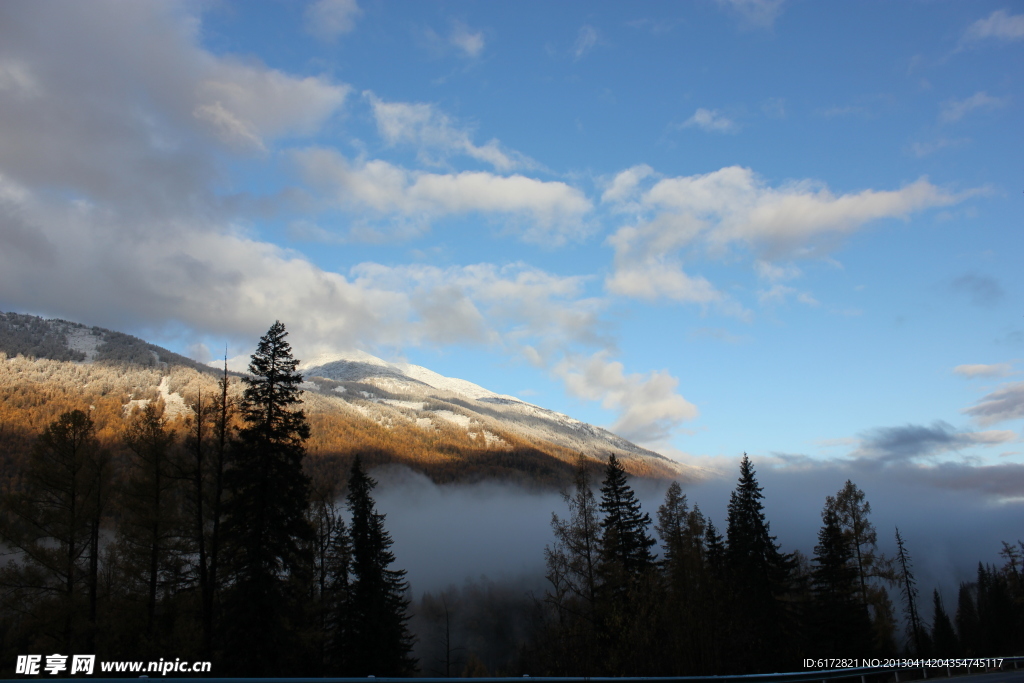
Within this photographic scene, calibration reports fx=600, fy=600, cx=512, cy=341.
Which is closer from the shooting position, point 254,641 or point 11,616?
point 254,641

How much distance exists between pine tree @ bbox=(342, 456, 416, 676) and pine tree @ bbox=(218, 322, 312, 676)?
23.0 feet

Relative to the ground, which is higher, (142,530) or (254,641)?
(142,530)

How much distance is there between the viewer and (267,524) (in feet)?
81.9

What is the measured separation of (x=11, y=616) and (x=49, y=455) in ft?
33.2

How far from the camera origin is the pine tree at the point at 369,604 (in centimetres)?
3384

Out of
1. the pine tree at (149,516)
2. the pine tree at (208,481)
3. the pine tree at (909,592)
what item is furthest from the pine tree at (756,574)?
the pine tree at (149,516)

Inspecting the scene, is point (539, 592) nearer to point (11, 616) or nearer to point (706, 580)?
point (706, 580)

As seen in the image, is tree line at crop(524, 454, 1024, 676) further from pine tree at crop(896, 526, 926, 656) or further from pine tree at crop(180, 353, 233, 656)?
pine tree at crop(180, 353, 233, 656)

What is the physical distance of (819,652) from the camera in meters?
38.5

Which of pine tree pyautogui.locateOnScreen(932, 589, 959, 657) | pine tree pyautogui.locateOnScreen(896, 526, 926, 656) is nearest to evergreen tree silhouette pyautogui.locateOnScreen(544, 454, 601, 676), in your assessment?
pine tree pyautogui.locateOnScreen(896, 526, 926, 656)

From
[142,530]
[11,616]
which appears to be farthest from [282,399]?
[11,616]

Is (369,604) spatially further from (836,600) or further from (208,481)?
(836,600)

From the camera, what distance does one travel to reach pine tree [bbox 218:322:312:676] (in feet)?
78.6

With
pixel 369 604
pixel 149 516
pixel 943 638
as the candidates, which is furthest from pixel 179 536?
pixel 943 638
